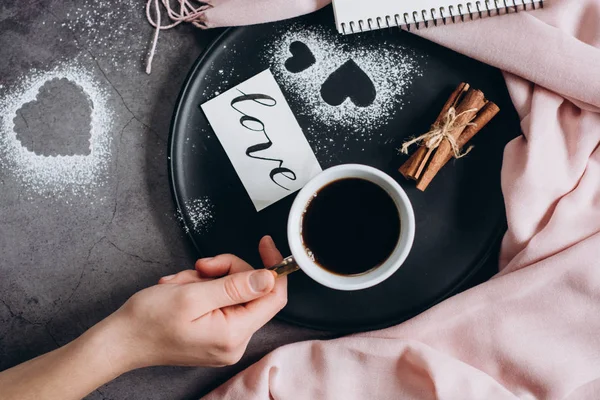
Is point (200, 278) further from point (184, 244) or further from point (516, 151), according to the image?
point (516, 151)

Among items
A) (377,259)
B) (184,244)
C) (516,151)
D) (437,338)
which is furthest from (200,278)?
(516,151)

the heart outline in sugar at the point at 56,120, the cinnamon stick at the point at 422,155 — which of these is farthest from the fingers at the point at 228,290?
the heart outline in sugar at the point at 56,120

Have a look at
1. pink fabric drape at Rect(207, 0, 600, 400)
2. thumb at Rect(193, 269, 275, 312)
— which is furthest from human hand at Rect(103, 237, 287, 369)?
pink fabric drape at Rect(207, 0, 600, 400)

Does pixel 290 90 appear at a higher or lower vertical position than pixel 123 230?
higher

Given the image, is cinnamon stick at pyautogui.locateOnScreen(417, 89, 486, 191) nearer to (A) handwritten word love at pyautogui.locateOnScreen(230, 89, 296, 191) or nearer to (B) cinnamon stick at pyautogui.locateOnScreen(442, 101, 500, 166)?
(B) cinnamon stick at pyautogui.locateOnScreen(442, 101, 500, 166)

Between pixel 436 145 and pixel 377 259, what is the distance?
0.56 ft

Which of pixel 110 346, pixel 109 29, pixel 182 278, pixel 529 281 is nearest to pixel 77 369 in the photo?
pixel 110 346

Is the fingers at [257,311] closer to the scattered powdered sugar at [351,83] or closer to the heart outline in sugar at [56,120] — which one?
the scattered powdered sugar at [351,83]

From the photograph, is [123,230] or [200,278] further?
[123,230]

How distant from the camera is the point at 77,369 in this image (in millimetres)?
654

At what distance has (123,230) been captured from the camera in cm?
80

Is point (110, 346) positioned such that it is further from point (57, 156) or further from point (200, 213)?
point (57, 156)

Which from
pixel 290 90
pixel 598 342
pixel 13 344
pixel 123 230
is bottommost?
pixel 598 342

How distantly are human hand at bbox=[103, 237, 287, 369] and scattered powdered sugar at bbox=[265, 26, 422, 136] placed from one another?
0.25 meters
